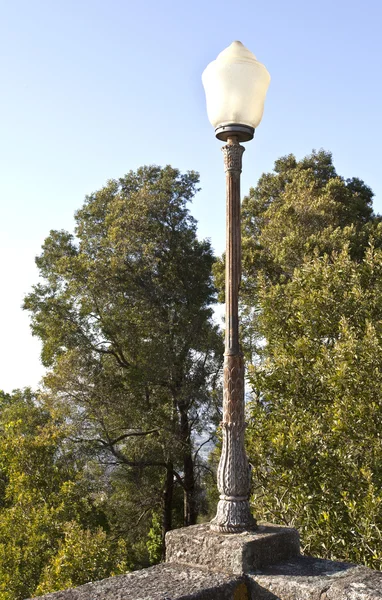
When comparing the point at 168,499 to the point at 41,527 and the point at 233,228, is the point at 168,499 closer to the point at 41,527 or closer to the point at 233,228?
the point at 41,527

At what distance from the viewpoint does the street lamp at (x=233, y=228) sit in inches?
132

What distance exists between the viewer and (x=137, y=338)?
20.0 metres

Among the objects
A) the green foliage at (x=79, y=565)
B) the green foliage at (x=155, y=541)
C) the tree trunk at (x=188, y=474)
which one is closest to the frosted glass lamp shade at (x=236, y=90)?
the green foliage at (x=79, y=565)

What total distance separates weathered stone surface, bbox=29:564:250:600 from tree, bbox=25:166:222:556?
15.8 m

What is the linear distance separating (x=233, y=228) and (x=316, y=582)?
6.12 ft

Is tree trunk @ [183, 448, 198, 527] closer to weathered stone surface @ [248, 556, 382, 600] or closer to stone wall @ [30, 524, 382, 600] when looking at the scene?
stone wall @ [30, 524, 382, 600]

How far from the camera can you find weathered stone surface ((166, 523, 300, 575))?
297 cm

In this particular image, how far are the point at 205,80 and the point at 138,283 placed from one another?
16.3 m

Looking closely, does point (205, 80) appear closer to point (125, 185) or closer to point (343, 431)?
point (343, 431)

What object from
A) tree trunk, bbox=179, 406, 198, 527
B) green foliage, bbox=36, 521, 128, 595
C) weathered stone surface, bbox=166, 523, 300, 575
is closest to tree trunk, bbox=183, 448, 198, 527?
tree trunk, bbox=179, 406, 198, 527

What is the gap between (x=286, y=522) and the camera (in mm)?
6742

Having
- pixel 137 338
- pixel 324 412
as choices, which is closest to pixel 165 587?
pixel 324 412

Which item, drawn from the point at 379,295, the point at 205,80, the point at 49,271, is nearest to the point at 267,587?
the point at 205,80

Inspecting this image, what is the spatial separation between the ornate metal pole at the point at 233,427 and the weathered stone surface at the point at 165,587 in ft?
1.22
